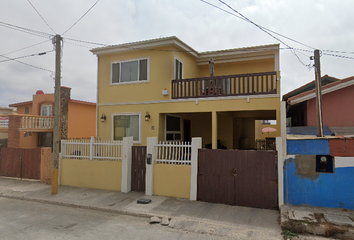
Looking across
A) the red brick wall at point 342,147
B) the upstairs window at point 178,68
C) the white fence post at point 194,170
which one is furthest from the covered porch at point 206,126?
the red brick wall at point 342,147

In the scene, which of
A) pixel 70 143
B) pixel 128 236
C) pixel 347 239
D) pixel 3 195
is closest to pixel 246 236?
pixel 347 239

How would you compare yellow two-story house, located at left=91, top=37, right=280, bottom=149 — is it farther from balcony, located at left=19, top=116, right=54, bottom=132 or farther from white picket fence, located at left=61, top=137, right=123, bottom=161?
balcony, located at left=19, top=116, right=54, bottom=132

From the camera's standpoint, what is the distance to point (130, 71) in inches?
432

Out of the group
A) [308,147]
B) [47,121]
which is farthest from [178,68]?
[47,121]

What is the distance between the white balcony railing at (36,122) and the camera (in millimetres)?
14352

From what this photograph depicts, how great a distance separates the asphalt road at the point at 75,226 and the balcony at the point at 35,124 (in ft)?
28.6

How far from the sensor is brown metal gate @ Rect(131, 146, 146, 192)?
26.6 feet

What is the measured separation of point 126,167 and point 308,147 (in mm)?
5623

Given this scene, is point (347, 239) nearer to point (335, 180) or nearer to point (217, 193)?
point (335, 180)

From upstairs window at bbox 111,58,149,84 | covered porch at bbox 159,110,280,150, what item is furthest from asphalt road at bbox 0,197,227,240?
upstairs window at bbox 111,58,149,84

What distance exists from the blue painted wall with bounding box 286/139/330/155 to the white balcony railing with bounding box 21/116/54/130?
14.7 metres

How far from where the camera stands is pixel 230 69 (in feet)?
40.9

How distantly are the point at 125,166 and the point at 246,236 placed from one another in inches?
183

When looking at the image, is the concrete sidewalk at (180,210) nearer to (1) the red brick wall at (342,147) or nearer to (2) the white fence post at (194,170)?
(2) the white fence post at (194,170)
